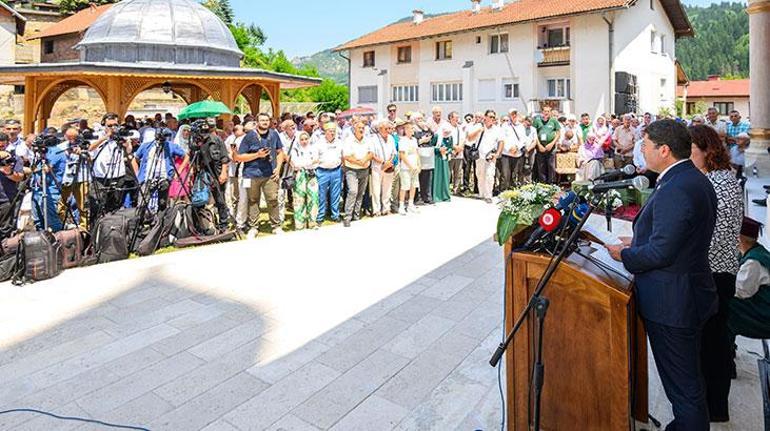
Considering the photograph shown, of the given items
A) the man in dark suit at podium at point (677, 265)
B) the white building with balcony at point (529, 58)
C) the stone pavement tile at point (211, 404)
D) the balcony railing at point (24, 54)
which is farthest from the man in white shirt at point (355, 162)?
the balcony railing at point (24, 54)

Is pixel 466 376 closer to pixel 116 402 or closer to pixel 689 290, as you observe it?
pixel 689 290

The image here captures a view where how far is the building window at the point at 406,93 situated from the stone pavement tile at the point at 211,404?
36.1 meters

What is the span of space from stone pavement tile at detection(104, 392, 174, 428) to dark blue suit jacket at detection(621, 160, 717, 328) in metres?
2.98

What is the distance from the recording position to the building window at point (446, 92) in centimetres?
3619

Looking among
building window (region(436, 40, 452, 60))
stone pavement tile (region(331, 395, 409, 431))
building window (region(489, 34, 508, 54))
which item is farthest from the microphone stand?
building window (region(436, 40, 452, 60))

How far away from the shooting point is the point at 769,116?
1059cm

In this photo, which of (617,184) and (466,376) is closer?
(617,184)

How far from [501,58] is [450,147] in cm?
2356

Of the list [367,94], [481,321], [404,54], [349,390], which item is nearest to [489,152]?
[481,321]

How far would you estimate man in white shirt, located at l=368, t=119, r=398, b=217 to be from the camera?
9.91 meters

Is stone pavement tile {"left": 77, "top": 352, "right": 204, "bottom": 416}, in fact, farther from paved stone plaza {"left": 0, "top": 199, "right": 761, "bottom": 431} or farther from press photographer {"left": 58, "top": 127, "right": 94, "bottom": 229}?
press photographer {"left": 58, "top": 127, "right": 94, "bottom": 229}

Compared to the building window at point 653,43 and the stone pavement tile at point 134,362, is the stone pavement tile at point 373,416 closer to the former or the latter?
the stone pavement tile at point 134,362

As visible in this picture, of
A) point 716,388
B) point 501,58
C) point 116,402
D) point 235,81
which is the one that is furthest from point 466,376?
point 501,58

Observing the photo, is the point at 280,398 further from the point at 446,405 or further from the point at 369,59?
the point at 369,59
